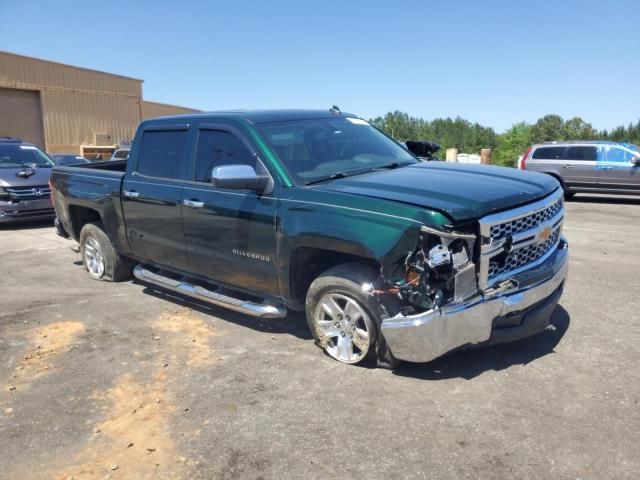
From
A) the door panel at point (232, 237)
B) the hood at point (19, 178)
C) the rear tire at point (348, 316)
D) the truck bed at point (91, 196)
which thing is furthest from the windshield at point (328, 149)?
the hood at point (19, 178)

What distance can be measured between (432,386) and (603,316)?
228cm

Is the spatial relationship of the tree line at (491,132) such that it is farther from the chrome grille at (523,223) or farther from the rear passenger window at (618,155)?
the chrome grille at (523,223)

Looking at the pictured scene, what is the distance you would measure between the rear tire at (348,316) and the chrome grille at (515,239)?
78cm

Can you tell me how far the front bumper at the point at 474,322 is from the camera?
3535mm

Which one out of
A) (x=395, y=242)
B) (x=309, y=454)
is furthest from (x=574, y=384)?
(x=309, y=454)

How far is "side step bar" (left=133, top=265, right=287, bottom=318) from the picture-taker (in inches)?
181

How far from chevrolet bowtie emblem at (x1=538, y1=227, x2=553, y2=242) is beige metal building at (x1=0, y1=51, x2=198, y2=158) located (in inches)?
1150

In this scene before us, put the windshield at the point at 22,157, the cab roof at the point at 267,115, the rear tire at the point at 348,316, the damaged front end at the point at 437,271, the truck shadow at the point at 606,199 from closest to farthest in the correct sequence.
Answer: the damaged front end at the point at 437,271 → the rear tire at the point at 348,316 → the cab roof at the point at 267,115 → the windshield at the point at 22,157 → the truck shadow at the point at 606,199

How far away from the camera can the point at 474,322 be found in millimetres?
3609

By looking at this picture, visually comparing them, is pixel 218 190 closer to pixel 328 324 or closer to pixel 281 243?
pixel 281 243

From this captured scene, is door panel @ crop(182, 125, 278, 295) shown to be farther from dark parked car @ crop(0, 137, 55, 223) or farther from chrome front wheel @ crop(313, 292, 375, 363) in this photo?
dark parked car @ crop(0, 137, 55, 223)

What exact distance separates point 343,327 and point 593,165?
14.1 meters

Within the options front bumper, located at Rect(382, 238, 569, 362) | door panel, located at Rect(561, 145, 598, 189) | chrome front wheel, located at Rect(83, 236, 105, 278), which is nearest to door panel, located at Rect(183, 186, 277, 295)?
front bumper, located at Rect(382, 238, 569, 362)

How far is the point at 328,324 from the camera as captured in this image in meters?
4.21
